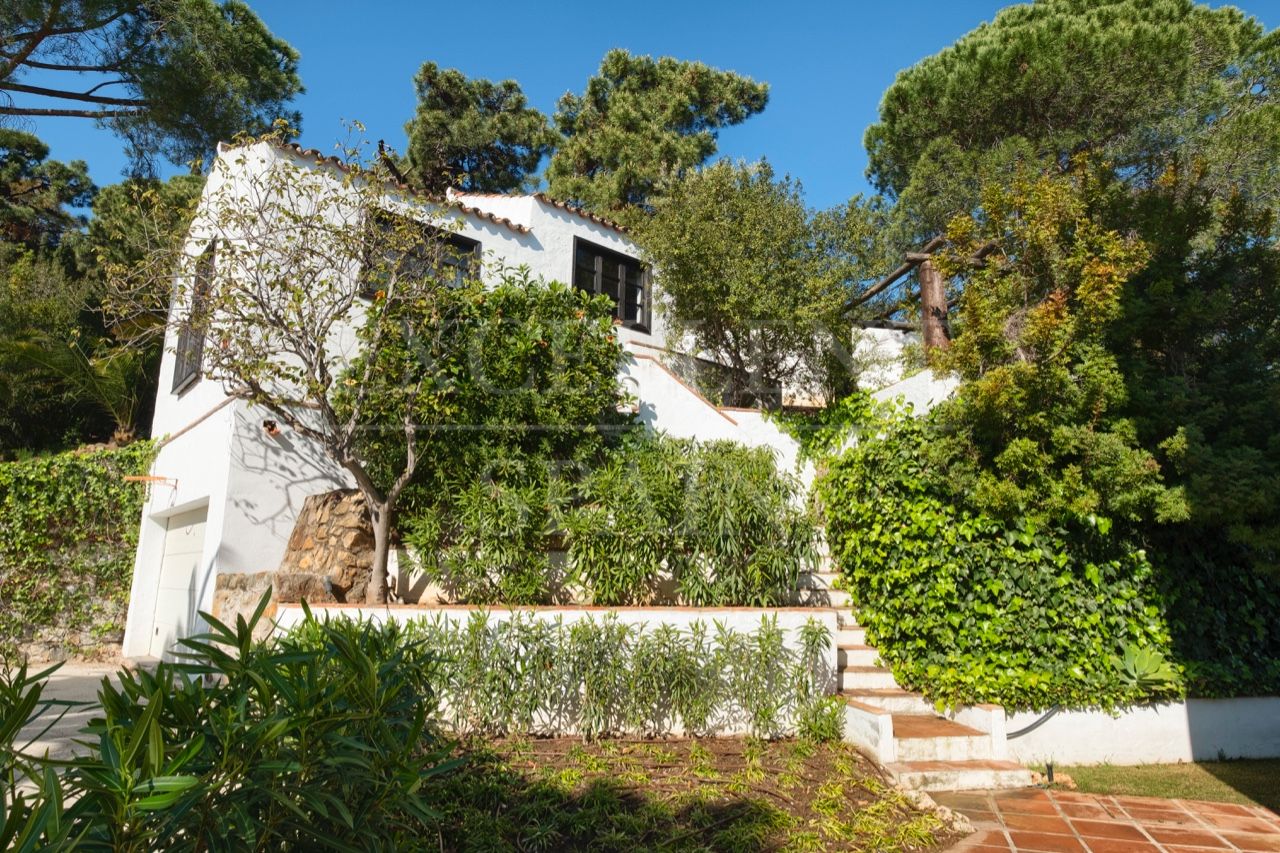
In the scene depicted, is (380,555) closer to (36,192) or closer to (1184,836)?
(1184,836)

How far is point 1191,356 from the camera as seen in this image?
6.68 meters

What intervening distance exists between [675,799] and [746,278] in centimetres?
780

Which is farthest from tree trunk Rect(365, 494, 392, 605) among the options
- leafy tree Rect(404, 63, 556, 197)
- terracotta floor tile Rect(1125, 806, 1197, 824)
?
leafy tree Rect(404, 63, 556, 197)

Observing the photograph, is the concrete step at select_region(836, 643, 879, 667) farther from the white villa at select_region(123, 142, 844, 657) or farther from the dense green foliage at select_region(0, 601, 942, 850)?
the white villa at select_region(123, 142, 844, 657)

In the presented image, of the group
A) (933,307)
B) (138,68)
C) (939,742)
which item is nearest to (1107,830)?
(939,742)

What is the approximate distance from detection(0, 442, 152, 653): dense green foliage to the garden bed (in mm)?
8870

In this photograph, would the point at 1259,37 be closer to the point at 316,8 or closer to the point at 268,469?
the point at 316,8

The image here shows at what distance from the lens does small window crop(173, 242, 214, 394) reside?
7.96 meters

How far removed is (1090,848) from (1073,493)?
2709 mm

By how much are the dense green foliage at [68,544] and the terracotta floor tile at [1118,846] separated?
12.4 metres

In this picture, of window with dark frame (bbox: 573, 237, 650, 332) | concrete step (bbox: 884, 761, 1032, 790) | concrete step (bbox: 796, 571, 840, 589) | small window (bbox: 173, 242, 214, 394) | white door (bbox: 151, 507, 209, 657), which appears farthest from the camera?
window with dark frame (bbox: 573, 237, 650, 332)

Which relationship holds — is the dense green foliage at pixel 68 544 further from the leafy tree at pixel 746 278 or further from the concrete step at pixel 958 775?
the concrete step at pixel 958 775

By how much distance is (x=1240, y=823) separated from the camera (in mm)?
4711

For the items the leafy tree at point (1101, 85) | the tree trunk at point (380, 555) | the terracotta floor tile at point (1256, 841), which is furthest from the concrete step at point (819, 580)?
the leafy tree at point (1101, 85)
